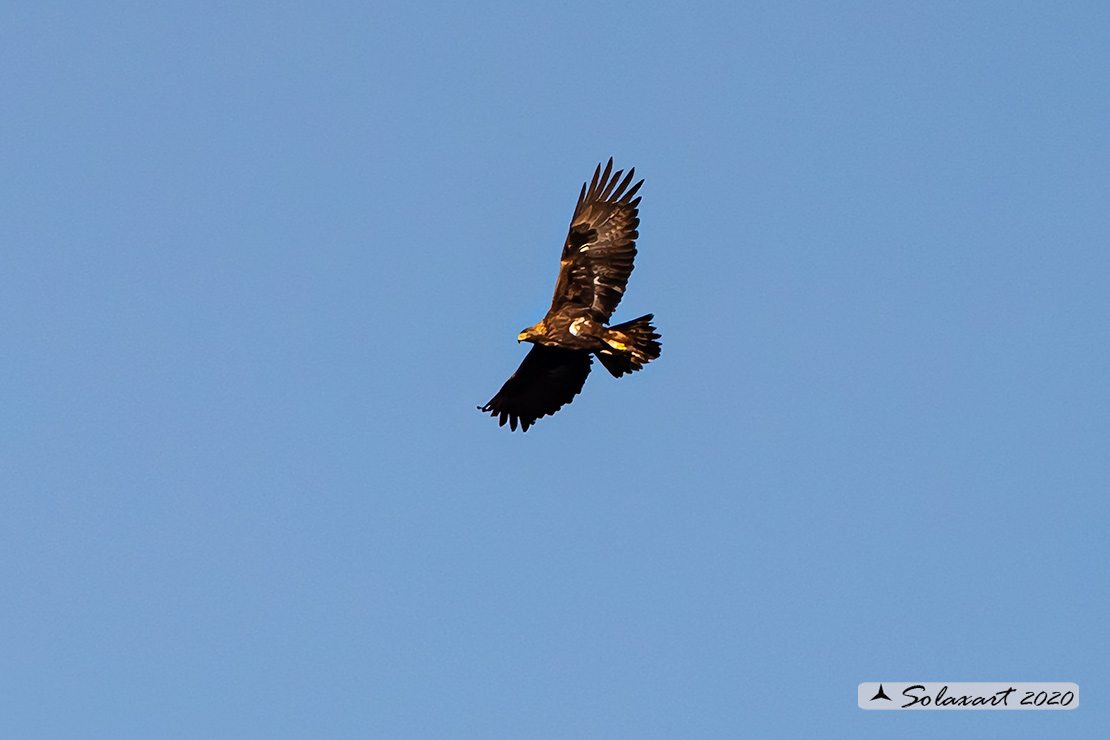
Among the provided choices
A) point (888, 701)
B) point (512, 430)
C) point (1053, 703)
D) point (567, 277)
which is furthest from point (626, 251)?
point (1053, 703)

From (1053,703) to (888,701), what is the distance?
2.53 metres

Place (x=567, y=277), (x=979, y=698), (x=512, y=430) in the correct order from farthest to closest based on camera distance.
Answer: (x=512, y=430)
(x=567, y=277)
(x=979, y=698)

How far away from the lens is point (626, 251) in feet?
69.8

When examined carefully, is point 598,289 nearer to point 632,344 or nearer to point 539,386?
point 632,344

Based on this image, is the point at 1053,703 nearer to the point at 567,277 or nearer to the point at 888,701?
the point at 888,701

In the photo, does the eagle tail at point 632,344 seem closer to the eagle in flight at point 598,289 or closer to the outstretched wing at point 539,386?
the eagle in flight at point 598,289

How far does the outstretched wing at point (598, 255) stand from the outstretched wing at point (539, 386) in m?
1.26

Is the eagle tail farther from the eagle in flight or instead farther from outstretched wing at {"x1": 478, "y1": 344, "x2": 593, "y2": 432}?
outstretched wing at {"x1": 478, "y1": 344, "x2": 593, "y2": 432}

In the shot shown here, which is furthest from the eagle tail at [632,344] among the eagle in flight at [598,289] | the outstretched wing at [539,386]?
the outstretched wing at [539,386]

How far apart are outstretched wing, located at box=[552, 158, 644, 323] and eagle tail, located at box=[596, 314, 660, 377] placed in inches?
27.9

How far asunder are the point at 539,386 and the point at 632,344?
10.9 ft

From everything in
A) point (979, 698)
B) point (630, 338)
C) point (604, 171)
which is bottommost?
point (979, 698)

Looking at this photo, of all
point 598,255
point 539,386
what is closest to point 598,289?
point 598,255

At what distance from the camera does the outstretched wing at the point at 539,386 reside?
22391 mm
